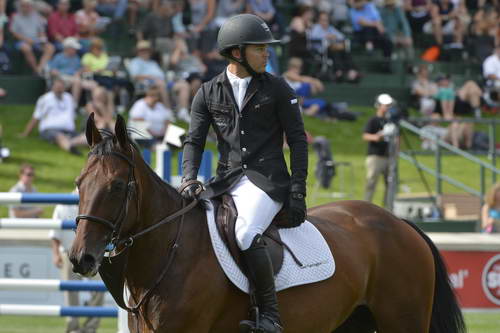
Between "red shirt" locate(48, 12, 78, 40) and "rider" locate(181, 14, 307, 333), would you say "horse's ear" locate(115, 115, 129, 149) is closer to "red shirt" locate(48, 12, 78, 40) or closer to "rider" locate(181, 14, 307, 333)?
"rider" locate(181, 14, 307, 333)

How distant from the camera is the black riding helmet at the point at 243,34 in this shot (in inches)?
235

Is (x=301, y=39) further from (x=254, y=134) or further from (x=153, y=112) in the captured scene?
(x=254, y=134)

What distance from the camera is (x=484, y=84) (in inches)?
909

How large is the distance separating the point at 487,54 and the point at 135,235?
1997 centimetres

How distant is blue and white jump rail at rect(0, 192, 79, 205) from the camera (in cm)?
817

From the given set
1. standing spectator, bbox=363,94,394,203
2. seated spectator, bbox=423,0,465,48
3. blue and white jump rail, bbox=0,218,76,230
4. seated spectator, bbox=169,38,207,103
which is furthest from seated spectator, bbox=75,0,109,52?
blue and white jump rail, bbox=0,218,76,230

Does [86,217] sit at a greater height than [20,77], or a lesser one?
greater

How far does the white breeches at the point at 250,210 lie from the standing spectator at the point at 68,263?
438 cm

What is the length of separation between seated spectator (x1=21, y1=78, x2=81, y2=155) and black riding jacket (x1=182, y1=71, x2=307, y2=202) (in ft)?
38.7

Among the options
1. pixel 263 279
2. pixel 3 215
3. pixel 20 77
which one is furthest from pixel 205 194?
pixel 20 77

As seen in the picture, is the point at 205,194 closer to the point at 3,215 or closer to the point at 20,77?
the point at 3,215

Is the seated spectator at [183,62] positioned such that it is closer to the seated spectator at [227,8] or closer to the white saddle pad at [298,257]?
the seated spectator at [227,8]

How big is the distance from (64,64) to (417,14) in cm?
1021

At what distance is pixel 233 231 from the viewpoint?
233 inches
